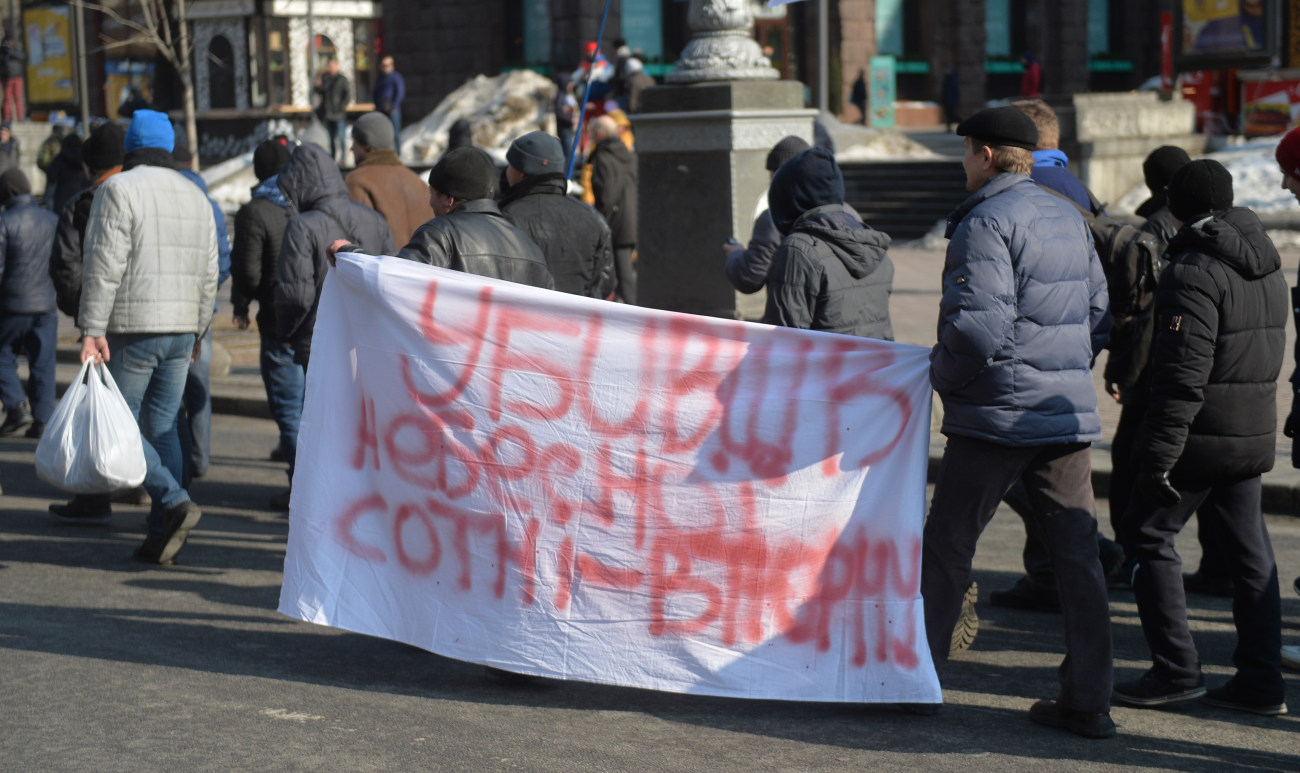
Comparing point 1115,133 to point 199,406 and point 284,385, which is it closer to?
point 199,406

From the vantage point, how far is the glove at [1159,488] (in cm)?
454

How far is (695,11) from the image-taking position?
11.4 metres

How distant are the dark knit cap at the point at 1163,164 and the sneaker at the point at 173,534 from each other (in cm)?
412

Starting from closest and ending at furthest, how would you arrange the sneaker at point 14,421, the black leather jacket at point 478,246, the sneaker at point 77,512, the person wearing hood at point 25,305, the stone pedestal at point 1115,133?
the black leather jacket at point 478,246 < the sneaker at point 77,512 < the person wearing hood at point 25,305 < the sneaker at point 14,421 < the stone pedestal at point 1115,133

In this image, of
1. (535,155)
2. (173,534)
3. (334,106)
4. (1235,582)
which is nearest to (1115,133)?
(334,106)

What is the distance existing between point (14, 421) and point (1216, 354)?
8044mm

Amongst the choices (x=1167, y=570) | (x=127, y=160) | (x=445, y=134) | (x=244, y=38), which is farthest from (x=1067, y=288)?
(x=244, y=38)

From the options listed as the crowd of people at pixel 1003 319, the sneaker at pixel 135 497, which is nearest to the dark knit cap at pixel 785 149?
the crowd of people at pixel 1003 319

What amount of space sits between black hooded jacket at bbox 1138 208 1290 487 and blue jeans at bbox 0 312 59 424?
24.8ft

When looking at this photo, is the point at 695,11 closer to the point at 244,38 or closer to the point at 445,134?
the point at 445,134

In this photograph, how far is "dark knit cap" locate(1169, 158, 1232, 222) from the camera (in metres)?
4.71

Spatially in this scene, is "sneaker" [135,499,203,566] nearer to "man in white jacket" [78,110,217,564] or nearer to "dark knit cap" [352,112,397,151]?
"man in white jacket" [78,110,217,564]

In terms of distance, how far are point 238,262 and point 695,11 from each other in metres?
4.67

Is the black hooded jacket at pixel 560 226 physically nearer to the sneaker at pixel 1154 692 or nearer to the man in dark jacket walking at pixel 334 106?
the sneaker at pixel 1154 692
